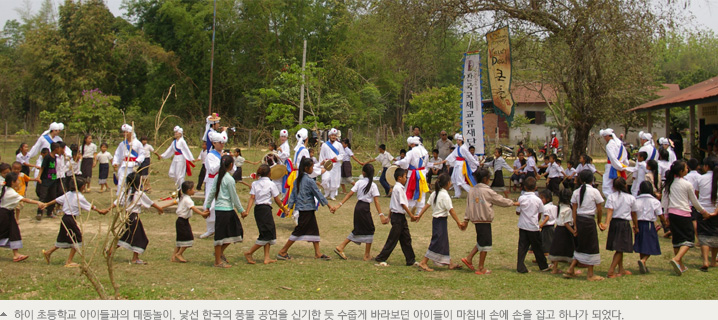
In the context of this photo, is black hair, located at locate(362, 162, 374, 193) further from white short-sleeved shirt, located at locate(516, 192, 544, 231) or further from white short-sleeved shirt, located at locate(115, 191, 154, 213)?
white short-sleeved shirt, located at locate(115, 191, 154, 213)

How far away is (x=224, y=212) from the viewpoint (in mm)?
7539

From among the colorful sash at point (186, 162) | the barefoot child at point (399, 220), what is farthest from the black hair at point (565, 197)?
the colorful sash at point (186, 162)

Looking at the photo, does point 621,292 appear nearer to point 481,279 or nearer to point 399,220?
point 481,279

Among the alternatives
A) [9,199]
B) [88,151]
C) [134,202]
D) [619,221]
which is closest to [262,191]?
[134,202]

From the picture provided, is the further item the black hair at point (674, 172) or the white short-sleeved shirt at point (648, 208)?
the black hair at point (674, 172)

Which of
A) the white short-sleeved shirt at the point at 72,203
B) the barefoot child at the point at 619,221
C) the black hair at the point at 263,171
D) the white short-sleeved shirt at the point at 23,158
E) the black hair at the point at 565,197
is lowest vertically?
the barefoot child at the point at 619,221

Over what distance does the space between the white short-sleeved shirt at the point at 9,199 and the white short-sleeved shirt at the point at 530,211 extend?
20.4 ft

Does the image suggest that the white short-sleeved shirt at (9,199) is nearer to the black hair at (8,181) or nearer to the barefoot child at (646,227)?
the black hair at (8,181)

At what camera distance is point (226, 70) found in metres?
34.7

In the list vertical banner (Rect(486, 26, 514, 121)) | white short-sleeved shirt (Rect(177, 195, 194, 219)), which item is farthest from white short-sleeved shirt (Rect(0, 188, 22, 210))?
vertical banner (Rect(486, 26, 514, 121))

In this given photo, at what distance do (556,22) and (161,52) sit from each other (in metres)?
24.0

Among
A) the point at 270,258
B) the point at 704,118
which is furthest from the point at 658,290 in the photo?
the point at 704,118

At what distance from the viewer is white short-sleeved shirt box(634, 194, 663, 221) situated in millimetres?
7465

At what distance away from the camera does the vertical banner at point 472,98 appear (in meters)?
15.0
